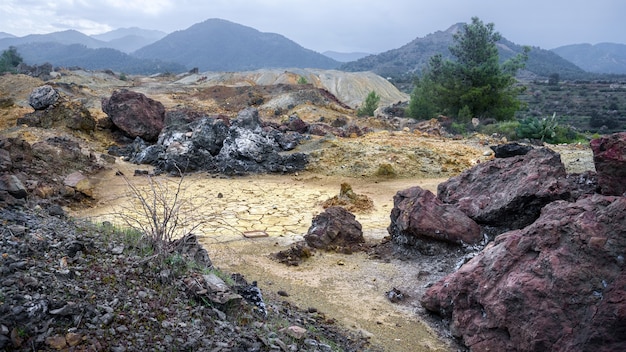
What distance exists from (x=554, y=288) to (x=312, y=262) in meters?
2.77

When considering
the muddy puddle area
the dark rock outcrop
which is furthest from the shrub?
the muddy puddle area

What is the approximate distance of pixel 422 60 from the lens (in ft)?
470

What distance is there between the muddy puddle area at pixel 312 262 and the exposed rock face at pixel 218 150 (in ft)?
4.03

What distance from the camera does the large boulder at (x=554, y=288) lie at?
3006 mm

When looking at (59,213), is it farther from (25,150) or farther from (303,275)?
(25,150)

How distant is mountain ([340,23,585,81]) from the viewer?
12044 centimetres

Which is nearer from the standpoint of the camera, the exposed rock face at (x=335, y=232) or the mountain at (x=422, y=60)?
the exposed rock face at (x=335, y=232)

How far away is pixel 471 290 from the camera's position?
3.80 m

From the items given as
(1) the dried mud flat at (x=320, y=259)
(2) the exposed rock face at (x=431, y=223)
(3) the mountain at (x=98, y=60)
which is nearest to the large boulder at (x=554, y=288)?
(1) the dried mud flat at (x=320, y=259)

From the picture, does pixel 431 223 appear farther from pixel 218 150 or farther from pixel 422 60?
pixel 422 60

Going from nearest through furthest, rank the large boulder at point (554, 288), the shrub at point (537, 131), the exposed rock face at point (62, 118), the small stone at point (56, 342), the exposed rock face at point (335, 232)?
1. the small stone at point (56, 342)
2. the large boulder at point (554, 288)
3. the exposed rock face at point (335, 232)
4. the exposed rock face at point (62, 118)
5. the shrub at point (537, 131)

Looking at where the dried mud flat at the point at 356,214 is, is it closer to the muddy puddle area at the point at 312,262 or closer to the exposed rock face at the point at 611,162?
the muddy puddle area at the point at 312,262

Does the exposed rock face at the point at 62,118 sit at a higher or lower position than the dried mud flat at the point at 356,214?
higher

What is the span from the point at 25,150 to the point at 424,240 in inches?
289
